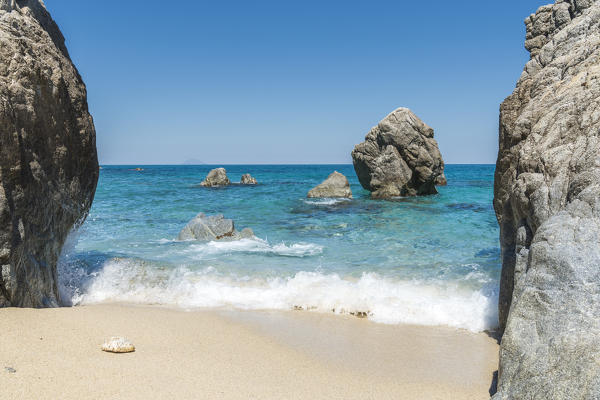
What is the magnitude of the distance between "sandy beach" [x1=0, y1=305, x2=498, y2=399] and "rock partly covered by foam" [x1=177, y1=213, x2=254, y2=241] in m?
6.59


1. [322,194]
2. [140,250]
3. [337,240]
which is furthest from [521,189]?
[322,194]

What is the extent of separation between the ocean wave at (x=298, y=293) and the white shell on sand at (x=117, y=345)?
8.17 ft

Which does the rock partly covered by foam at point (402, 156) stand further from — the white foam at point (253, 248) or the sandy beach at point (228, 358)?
the sandy beach at point (228, 358)

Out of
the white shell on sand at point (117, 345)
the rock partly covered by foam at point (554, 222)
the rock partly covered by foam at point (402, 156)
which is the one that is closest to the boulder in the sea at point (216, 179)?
the rock partly covered by foam at point (402, 156)

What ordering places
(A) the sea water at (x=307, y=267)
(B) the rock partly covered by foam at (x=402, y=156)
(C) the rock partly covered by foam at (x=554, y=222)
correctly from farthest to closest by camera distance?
(B) the rock partly covered by foam at (x=402, y=156)
(A) the sea water at (x=307, y=267)
(C) the rock partly covered by foam at (x=554, y=222)

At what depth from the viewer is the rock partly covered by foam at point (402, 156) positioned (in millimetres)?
25812

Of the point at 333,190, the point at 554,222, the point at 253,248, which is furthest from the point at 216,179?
the point at 554,222

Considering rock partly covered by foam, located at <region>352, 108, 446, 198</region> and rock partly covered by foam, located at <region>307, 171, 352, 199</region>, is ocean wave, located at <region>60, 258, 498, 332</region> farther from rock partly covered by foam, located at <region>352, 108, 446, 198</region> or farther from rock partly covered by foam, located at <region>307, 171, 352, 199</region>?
rock partly covered by foam, located at <region>352, 108, 446, 198</region>

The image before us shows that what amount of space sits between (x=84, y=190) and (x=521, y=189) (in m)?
5.54

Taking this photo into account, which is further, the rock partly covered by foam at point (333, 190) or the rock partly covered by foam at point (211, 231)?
the rock partly covered by foam at point (333, 190)

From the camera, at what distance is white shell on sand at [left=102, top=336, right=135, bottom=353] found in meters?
3.84

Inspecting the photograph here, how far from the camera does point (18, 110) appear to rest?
4.54 m

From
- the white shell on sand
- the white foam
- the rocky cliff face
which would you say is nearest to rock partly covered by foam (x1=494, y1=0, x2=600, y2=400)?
the white shell on sand

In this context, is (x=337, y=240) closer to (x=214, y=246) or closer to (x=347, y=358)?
(x=214, y=246)
